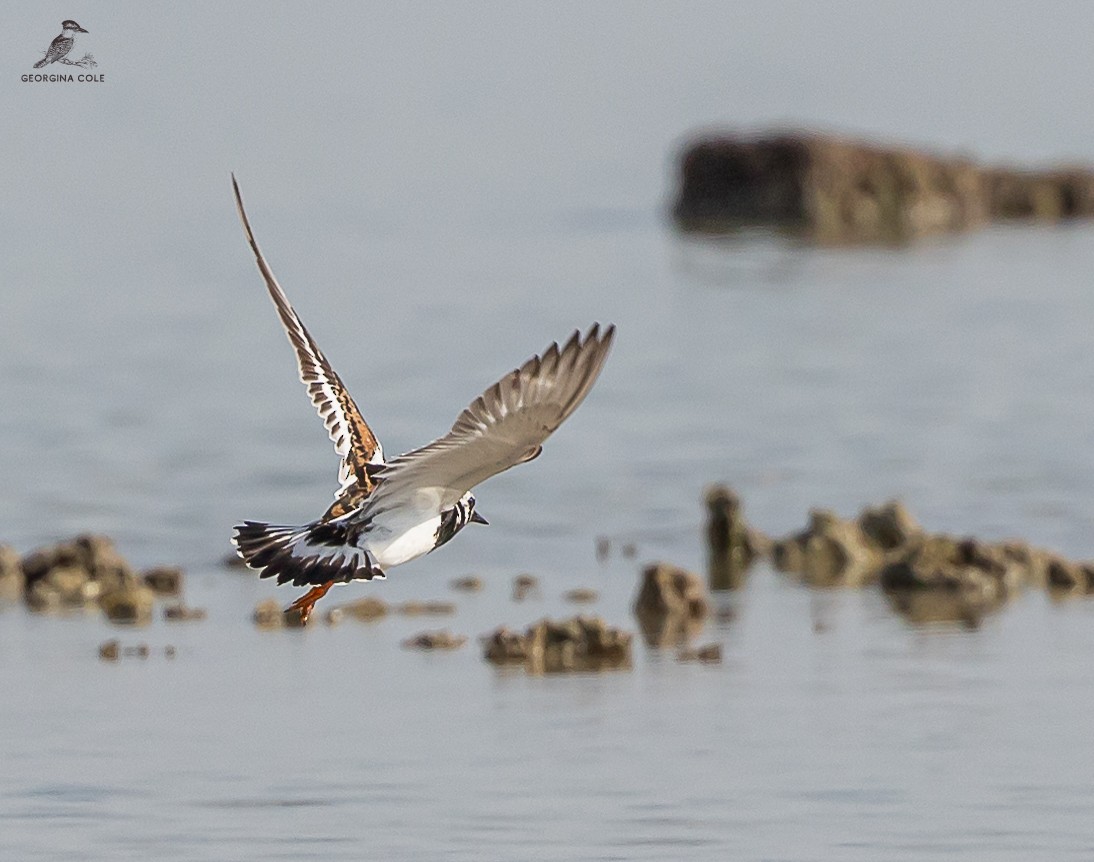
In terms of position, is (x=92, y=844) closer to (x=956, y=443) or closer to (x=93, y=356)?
(x=956, y=443)

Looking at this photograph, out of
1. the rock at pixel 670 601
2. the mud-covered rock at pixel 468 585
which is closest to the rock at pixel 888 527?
the rock at pixel 670 601

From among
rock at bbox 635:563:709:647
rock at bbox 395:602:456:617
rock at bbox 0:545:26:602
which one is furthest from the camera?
rock at bbox 0:545:26:602

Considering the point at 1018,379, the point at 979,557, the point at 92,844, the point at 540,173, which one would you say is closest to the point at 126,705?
the point at 92,844

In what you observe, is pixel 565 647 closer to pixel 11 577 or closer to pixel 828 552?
pixel 828 552

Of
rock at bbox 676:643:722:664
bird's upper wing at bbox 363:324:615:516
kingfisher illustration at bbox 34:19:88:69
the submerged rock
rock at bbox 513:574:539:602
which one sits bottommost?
rock at bbox 676:643:722:664

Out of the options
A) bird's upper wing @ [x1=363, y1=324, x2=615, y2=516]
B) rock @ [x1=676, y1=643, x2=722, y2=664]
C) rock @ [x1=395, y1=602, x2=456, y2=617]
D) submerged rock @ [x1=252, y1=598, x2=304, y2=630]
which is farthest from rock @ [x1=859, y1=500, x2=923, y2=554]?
bird's upper wing @ [x1=363, y1=324, x2=615, y2=516]

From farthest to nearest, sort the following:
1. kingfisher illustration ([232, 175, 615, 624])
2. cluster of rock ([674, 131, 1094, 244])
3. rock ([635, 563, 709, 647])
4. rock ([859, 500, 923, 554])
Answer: cluster of rock ([674, 131, 1094, 244]), rock ([859, 500, 923, 554]), rock ([635, 563, 709, 647]), kingfisher illustration ([232, 175, 615, 624])

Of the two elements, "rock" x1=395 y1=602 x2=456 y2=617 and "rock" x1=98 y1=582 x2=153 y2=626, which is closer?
"rock" x1=98 y1=582 x2=153 y2=626

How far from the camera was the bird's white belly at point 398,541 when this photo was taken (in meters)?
9.53

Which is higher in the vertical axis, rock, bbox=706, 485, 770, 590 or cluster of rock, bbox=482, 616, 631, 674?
rock, bbox=706, 485, 770, 590

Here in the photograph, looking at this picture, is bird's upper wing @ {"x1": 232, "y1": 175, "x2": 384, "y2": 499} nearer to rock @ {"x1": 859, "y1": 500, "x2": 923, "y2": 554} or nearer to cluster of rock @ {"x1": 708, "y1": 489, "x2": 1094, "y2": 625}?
cluster of rock @ {"x1": 708, "y1": 489, "x2": 1094, "y2": 625}

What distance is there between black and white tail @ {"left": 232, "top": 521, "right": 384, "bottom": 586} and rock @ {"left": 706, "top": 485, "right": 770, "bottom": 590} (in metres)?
7.16

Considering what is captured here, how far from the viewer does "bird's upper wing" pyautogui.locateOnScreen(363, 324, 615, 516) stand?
7.95m

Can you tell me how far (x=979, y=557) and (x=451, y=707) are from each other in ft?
16.3
